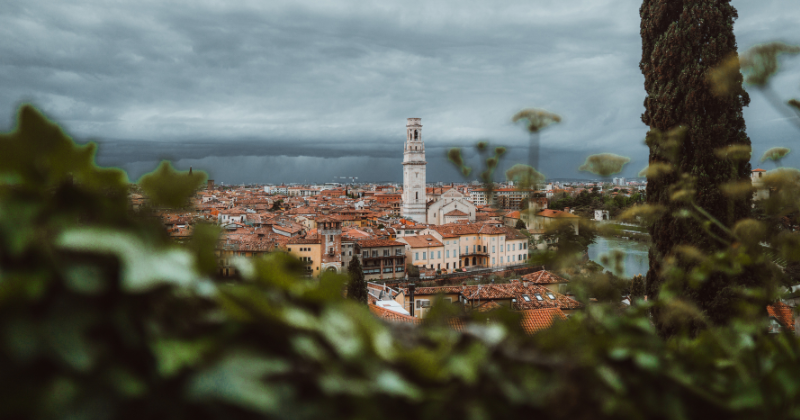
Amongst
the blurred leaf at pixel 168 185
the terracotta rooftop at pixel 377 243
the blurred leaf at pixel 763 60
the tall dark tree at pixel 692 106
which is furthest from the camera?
the terracotta rooftop at pixel 377 243

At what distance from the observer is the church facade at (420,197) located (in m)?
48.2

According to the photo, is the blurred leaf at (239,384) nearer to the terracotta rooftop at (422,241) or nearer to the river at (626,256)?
the river at (626,256)

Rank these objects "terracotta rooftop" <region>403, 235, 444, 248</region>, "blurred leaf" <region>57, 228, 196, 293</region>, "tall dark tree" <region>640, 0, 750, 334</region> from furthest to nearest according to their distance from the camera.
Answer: "terracotta rooftop" <region>403, 235, 444, 248</region>
"tall dark tree" <region>640, 0, 750, 334</region>
"blurred leaf" <region>57, 228, 196, 293</region>

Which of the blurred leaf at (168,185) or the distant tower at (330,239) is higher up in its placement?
the blurred leaf at (168,185)

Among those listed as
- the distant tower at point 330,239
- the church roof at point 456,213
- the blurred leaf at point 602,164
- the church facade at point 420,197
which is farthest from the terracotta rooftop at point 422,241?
the blurred leaf at point 602,164

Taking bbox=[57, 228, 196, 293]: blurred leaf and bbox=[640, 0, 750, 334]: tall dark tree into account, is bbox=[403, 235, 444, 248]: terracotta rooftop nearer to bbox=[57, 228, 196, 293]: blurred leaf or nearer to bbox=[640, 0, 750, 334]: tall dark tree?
bbox=[640, 0, 750, 334]: tall dark tree

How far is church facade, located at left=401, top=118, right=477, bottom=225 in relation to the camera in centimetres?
4822

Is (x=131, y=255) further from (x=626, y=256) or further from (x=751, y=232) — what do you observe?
(x=626, y=256)

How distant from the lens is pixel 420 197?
172 ft

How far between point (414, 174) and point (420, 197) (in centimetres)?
277

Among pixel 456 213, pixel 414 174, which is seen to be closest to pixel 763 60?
pixel 456 213

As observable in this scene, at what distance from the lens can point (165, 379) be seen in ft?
1.61

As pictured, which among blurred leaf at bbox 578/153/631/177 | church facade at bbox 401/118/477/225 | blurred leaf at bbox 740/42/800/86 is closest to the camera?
blurred leaf at bbox 740/42/800/86

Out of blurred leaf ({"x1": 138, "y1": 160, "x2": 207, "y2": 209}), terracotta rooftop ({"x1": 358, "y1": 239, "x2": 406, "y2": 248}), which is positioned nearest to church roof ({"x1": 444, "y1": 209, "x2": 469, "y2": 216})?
terracotta rooftop ({"x1": 358, "y1": 239, "x2": 406, "y2": 248})
